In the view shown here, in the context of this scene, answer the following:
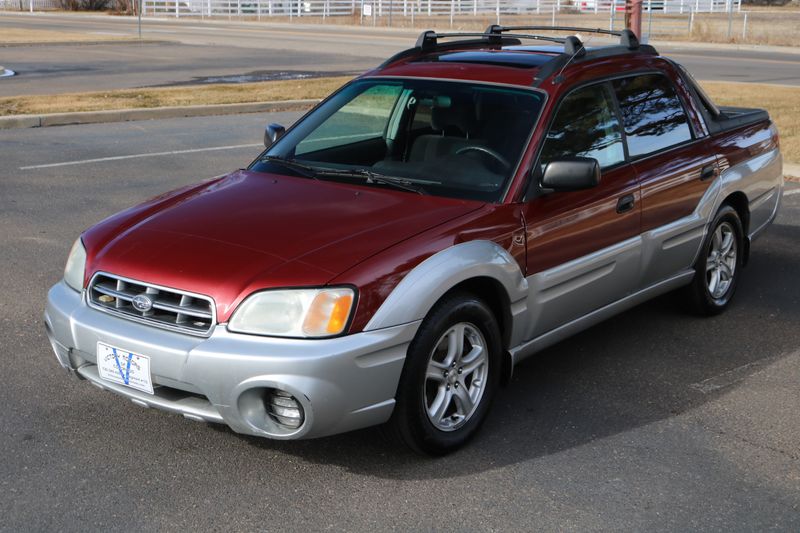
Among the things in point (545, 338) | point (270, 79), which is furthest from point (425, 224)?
point (270, 79)

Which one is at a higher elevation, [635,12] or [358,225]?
[635,12]

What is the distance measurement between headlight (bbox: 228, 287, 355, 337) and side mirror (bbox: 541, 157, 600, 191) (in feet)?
4.22

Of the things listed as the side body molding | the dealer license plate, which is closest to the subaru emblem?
the dealer license plate

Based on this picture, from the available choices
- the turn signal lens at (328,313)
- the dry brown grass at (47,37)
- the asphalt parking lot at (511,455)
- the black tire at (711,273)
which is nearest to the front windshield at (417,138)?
the turn signal lens at (328,313)

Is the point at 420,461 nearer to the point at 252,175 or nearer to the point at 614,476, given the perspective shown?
the point at 614,476

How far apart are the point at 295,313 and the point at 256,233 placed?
0.57 metres

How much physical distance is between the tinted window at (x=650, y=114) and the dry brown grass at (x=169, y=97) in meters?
10.9

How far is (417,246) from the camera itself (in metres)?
4.33

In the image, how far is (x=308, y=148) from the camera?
5.60 m

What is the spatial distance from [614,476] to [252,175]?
2.33 meters

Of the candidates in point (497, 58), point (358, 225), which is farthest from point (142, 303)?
point (497, 58)

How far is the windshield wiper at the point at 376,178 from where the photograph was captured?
4930mm

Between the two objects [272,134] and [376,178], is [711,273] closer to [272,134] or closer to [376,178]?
[376,178]

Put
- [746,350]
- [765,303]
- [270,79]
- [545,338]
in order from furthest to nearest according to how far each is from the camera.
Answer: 1. [270,79]
2. [765,303]
3. [746,350]
4. [545,338]
